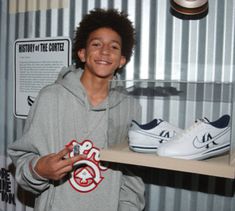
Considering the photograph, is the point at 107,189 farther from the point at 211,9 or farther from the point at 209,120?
the point at 211,9

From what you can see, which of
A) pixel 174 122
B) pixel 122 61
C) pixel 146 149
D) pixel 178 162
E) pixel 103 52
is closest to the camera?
pixel 178 162

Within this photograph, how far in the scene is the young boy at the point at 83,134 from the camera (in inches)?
56.0

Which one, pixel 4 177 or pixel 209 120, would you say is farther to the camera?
pixel 4 177

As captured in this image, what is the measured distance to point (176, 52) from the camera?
1503mm

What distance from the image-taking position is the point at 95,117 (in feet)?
4.78

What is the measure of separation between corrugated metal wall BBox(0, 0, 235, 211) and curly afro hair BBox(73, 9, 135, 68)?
57 mm

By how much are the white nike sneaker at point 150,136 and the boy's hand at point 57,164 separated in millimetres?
226

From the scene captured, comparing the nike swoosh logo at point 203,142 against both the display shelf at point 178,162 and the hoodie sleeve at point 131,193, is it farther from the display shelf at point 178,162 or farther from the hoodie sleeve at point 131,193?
the hoodie sleeve at point 131,193

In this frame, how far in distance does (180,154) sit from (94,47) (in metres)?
0.67

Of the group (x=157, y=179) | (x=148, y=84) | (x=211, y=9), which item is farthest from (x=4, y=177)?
(x=211, y=9)

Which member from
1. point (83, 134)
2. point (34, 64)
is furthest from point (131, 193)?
point (34, 64)

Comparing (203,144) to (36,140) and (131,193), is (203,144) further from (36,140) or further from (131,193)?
(36,140)

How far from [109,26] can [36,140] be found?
0.63m

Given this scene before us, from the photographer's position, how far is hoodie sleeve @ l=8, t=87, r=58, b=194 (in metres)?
1.40
